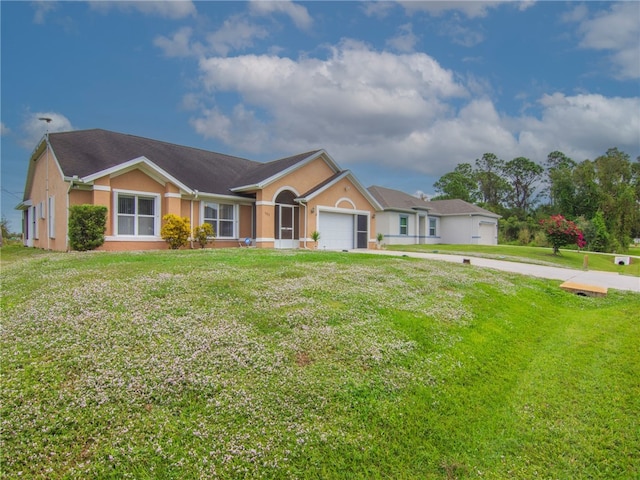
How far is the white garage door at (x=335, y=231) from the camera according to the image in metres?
24.0

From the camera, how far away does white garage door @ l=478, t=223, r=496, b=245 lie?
41213 mm

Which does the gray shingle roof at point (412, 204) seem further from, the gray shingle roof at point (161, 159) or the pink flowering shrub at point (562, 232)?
the gray shingle roof at point (161, 159)

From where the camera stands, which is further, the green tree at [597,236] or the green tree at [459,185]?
the green tree at [459,185]

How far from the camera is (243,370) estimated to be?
453 cm

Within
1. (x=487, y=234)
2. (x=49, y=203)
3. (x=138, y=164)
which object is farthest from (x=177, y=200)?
(x=487, y=234)

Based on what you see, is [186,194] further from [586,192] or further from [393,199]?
[586,192]

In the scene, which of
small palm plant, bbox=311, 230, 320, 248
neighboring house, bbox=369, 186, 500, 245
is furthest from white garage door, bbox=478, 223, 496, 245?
small palm plant, bbox=311, 230, 320, 248

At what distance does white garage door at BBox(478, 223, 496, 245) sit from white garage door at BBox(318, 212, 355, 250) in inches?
842

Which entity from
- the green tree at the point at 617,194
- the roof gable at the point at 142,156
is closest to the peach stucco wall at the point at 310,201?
the roof gable at the point at 142,156

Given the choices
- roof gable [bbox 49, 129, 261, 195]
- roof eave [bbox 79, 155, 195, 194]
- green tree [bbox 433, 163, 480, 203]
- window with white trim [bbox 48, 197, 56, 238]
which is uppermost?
green tree [bbox 433, 163, 480, 203]

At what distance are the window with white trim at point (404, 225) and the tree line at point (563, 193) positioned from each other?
15.6 metres

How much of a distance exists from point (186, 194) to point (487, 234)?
34.6 metres

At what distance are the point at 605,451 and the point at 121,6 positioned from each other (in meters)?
20.3

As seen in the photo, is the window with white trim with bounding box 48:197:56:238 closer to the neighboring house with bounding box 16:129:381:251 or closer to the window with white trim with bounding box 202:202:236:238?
the neighboring house with bounding box 16:129:381:251
